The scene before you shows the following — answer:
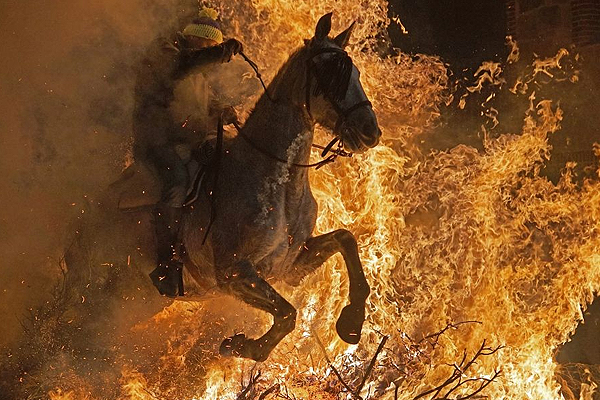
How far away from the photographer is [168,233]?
6270mm

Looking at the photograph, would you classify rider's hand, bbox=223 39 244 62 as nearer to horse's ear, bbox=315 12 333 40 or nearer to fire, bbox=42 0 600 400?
horse's ear, bbox=315 12 333 40

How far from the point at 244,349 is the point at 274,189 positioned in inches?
51.5

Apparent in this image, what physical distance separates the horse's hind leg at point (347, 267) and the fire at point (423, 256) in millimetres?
1414

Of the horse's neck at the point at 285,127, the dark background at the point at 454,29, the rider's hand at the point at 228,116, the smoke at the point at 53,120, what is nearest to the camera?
the horse's neck at the point at 285,127

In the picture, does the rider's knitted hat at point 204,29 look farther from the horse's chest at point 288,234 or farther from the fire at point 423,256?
the fire at point 423,256

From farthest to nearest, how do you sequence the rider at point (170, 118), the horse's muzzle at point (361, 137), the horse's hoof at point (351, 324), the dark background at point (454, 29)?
the dark background at point (454, 29) → the horse's hoof at point (351, 324) → the rider at point (170, 118) → the horse's muzzle at point (361, 137)

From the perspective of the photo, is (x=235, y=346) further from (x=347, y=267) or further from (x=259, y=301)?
(x=347, y=267)

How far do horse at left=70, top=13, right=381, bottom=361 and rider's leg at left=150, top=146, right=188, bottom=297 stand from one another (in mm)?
159

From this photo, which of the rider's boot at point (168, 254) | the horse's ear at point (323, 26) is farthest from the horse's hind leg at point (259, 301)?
the horse's ear at point (323, 26)

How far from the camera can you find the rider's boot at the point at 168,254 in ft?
20.3

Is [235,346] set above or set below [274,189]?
below

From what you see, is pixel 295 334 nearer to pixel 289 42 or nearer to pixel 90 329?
pixel 90 329

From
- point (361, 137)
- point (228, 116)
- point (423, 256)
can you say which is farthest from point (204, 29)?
point (423, 256)

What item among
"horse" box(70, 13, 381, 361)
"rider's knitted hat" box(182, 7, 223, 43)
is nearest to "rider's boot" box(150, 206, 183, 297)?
"horse" box(70, 13, 381, 361)
